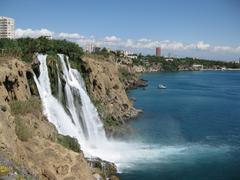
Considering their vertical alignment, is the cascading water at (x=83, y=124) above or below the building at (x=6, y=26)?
below

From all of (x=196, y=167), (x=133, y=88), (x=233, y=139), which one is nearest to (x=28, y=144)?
(x=196, y=167)

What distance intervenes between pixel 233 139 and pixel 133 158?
1239cm

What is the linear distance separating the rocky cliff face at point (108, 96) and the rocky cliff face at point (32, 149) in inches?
544

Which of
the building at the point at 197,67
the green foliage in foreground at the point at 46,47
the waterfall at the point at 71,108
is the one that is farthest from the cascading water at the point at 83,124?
the building at the point at 197,67

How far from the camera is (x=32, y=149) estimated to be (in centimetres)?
1925

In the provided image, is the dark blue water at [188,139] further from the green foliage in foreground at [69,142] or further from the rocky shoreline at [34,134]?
the green foliage in foreground at [69,142]

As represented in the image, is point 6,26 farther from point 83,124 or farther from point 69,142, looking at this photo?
point 69,142

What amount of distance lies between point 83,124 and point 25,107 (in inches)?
426

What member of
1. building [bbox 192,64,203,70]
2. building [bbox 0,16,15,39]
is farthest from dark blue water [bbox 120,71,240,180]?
building [bbox 192,64,203,70]

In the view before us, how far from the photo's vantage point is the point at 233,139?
35938 millimetres

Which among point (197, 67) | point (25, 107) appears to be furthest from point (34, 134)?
point (197, 67)

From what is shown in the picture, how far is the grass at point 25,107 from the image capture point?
76.9 ft

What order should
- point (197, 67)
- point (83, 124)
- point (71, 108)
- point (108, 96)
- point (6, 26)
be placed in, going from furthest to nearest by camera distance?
1. point (197, 67)
2. point (6, 26)
3. point (108, 96)
4. point (83, 124)
5. point (71, 108)

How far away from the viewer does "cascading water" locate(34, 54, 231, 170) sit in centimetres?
2902
